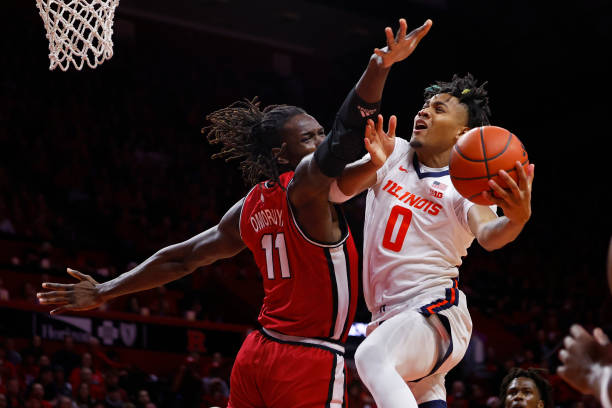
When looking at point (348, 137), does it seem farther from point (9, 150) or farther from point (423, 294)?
point (9, 150)

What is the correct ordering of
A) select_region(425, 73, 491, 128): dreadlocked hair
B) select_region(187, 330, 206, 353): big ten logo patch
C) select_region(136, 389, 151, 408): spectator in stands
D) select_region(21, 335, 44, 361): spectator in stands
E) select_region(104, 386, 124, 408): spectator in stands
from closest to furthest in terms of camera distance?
1. select_region(425, 73, 491, 128): dreadlocked hair
2. select_region(104, 386, 124, 408): spectator in stands
3. select_region(136, 389, 151, 408): spectator in stands
4. select_region(21, 335, 44, 361): spectator in stands
5. select_region(187, 330, 206, 353): big ten logo patch

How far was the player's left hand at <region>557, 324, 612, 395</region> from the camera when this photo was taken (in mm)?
2213

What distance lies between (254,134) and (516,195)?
1494 mm

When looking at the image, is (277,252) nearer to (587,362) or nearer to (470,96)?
(470,96)

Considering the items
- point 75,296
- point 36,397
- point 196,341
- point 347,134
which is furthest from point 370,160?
point 196,341

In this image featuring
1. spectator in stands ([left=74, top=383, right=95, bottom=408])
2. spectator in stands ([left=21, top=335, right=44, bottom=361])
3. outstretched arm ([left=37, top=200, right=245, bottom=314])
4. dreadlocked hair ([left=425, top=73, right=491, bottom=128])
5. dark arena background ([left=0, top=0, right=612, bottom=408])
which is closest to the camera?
dreadlocked hair ([left=425, top=73, right=491, bottom=128])

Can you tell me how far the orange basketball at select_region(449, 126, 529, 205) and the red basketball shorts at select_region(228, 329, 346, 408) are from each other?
3.19 ft

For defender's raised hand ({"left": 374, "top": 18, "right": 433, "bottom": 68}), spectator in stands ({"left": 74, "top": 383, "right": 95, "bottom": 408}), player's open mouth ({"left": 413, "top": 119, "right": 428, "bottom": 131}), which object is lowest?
spectator in stands ({"left": 74, "top": 383, "right": 95, "bottom": 408})

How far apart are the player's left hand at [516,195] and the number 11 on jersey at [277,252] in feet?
3.36

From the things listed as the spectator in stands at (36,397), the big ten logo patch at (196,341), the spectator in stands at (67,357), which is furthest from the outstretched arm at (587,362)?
the big ten logo patch at (196,341)

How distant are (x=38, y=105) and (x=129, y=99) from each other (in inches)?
92.1

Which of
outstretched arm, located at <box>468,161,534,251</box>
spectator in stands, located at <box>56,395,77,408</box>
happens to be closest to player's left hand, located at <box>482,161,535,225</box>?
outstretched arm, located at <box>468,161,534,251</box>

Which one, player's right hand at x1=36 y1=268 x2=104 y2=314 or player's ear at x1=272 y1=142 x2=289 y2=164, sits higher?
player's ear at x1=272 y1=142 x2=289 y2=164

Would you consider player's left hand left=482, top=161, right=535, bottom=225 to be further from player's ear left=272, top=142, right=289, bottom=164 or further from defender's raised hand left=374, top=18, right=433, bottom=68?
player's ear left=272, top=142, right=289, bottom=164
